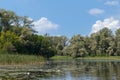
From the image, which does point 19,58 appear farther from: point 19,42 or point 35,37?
point 35,37

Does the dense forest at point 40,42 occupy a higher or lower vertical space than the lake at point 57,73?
higher

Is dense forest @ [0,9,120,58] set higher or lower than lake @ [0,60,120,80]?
higher

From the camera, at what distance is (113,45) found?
381 feet

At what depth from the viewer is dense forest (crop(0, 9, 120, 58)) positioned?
8062 cm

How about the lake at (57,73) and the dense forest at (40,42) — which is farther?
the dense forest at (40,42)

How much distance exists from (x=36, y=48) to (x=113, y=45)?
3389 cm

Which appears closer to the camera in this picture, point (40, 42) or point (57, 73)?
point (57, 73)

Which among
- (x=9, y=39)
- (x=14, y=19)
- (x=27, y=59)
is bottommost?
(x=27, y=59)

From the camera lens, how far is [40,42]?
322ft

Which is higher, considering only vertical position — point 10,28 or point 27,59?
point 10,28

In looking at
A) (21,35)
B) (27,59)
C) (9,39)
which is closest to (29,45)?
(21,35)

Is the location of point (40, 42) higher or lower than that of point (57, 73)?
higher

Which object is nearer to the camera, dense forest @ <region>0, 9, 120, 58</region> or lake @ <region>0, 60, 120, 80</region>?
lake @ <region>0, 60, 120, 80</region>

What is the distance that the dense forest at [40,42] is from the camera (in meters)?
80.6
